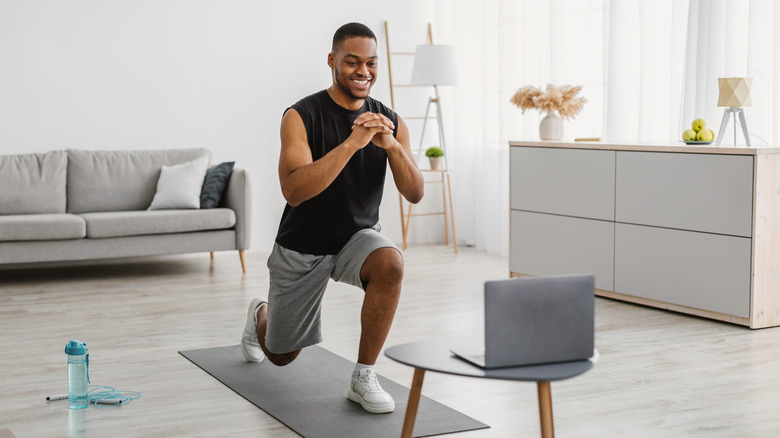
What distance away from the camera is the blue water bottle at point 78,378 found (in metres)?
3.09

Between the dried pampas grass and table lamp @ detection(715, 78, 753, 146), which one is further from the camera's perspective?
the dried pampas grass

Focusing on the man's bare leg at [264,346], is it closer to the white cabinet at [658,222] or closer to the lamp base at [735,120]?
the white cabinet at [658,222]

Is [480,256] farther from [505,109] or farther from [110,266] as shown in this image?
[110,266]

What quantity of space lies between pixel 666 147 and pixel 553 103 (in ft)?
3.27

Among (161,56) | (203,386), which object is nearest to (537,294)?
(203,386)

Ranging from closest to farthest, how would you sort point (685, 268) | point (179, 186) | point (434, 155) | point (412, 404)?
point (412, 404)
point (685, 268)
point (179, 186)
point (434, 155)

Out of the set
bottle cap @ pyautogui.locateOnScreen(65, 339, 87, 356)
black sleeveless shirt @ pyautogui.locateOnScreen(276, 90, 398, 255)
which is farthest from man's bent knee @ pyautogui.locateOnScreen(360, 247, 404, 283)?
bottle cap @ pyautogui.locateOnScreen(65, 339, 87, 356)

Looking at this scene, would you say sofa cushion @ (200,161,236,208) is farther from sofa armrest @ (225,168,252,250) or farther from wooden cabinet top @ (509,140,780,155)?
wooden cabinet top @ (509,140,780,155)

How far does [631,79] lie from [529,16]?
122cm

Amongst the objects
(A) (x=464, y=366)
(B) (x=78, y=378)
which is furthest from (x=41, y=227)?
(A) (x=464, y=366)

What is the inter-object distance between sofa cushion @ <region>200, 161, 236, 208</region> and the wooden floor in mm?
496

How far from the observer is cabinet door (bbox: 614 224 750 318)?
4.25 m

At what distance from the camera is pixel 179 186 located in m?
6.06

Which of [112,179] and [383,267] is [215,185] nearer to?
[112,179]
